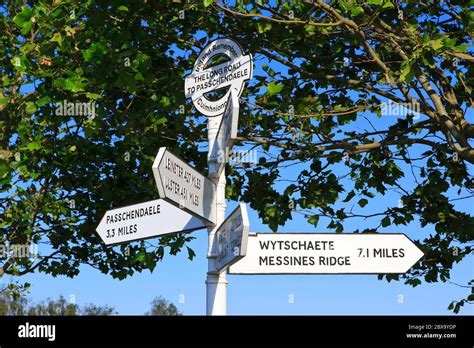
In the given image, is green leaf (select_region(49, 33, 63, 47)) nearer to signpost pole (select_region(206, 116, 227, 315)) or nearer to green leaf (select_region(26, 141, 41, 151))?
green leaf (select_region(26, 141, 41, 151))

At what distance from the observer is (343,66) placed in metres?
10.8

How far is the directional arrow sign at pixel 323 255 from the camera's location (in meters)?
5.79

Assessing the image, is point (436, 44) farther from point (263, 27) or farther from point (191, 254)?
point (191, 254)

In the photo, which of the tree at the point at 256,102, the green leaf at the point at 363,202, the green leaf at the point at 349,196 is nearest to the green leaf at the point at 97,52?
the tree at the point at 256,102

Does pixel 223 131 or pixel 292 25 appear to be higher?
pixel 292 25

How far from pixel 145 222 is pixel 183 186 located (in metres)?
1.03

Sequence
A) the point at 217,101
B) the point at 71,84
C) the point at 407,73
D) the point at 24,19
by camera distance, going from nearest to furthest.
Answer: the point at 217,101 < the point at 407,73 < the point at 24,19 < the point at 71,84

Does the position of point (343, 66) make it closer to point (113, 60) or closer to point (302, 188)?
point (302, 188)

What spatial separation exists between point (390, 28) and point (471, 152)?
1897 mm

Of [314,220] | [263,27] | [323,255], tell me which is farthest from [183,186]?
[314,220]

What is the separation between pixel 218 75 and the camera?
6035mm

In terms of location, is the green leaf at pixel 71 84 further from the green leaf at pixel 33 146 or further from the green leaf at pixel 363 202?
the green leaf at pixel 363 202

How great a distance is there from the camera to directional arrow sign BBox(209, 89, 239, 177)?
16.6ft
